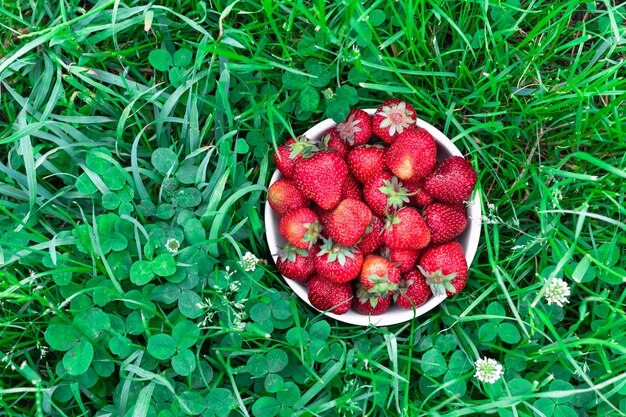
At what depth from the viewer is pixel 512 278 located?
6.73 ft

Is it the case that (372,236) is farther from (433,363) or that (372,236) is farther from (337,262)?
(433,363)

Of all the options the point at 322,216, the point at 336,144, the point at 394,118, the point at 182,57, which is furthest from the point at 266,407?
the point at 182,57

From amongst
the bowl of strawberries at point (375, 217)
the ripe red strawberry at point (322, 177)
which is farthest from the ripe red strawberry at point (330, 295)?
the ripe red strawberry at point (322, 177)

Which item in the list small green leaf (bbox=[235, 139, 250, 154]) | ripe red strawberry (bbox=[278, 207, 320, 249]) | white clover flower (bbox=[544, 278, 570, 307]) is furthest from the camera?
small green leaf (bbox=[235, 139, 250, 154])

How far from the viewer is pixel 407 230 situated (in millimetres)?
1874

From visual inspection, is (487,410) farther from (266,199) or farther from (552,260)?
(266,199)

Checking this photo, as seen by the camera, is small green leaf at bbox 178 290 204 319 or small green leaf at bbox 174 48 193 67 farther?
small green leaf at bbox 174 48 193 67

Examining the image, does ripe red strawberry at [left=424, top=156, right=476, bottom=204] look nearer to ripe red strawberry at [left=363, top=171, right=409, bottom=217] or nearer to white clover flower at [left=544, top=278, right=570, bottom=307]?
ripe red strawberry at [left=363, top=171, right=409, bottom=217]

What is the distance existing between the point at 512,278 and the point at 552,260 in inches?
5.4

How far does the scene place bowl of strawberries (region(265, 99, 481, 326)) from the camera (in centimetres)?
190

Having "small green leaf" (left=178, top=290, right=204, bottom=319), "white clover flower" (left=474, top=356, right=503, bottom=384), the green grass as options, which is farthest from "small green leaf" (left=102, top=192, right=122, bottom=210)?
"white clover flower" (left=474, top=356, right=503, bottom=384)

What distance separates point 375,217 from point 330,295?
278 mm

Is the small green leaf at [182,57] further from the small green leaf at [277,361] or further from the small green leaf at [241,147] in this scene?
the small green leaf at [277,361]

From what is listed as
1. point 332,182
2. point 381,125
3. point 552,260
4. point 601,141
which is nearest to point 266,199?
point 332,182
